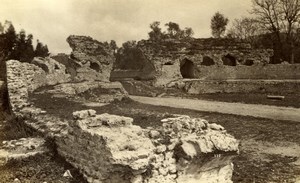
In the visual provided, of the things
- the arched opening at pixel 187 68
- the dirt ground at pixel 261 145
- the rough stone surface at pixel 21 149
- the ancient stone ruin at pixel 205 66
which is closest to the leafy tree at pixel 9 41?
the ancient stone ruin at pixel 205 66

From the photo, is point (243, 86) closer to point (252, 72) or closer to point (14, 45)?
point (252, 72)

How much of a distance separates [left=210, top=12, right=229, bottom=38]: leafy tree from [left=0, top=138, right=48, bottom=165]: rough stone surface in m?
42.9

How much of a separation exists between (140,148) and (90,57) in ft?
75.2

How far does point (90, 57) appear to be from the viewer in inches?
1120

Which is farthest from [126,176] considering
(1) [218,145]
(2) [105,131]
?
(1) [218,145]

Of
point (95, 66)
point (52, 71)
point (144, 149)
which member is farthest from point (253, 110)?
point (52, 71)

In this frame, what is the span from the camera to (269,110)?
16391 mm

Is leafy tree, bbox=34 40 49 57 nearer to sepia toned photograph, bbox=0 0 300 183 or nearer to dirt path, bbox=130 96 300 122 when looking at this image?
sepia toned photograph, bbox=0 0 300 183

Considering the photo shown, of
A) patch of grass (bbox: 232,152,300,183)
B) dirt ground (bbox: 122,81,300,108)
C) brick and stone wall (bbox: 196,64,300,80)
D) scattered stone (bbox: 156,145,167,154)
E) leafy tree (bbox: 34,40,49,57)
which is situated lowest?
patch of grass (bbox: 232,152,300,183)

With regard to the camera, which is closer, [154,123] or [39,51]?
[154,123]

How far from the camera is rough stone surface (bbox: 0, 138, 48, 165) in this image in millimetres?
8844

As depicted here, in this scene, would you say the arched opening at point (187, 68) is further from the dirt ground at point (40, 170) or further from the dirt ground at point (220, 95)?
the dirt ground at point (40, 170)

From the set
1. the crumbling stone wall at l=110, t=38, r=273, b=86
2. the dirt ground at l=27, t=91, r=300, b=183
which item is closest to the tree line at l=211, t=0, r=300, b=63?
the crumbling stone wall at l=110, t=38, r=273, b=86

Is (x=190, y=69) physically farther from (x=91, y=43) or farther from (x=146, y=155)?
(x=146, y=155)
